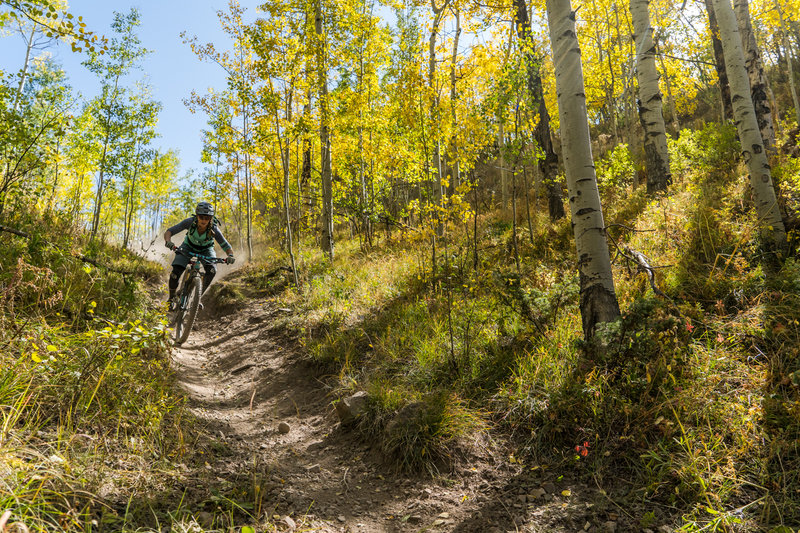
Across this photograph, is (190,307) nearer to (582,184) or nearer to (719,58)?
(582,184)

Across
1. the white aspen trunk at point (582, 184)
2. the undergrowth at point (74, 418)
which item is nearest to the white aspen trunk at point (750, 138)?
the white aspen trunk at point (582, 184)

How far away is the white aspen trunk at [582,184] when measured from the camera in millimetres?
3729

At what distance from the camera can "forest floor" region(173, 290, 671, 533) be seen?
262 centimetres

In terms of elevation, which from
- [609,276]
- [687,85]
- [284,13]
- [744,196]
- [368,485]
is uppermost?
[687,85]

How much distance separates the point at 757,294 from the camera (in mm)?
3943

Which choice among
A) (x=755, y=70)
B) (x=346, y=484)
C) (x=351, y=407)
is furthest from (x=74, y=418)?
(x=755, y=70)

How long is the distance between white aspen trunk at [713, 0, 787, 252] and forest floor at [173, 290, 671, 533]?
149 inches

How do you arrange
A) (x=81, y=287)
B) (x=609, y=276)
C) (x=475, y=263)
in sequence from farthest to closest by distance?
(x=475, y=263), (x=81, y=287), (x=609, y=276)

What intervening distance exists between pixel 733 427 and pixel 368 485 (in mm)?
2608

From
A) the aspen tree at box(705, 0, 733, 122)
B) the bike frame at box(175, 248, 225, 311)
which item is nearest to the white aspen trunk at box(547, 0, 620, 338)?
the bike frame at box(175, 248, 225, 311)

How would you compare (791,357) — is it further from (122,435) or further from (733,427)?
(122,435)

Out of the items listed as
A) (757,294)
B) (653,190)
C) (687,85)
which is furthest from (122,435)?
(687,85)

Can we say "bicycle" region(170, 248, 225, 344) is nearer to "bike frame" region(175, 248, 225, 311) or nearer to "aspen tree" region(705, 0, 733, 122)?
"bike frame" region(175, 248, 225, 311)

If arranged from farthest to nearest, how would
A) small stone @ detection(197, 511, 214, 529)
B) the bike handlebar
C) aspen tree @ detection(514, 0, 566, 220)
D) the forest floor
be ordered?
aspen tree @ detection(514, 0, 566, 220) < the bike handlebar < the forest floor < small stone @ detection(197, 511, 214, 529)
